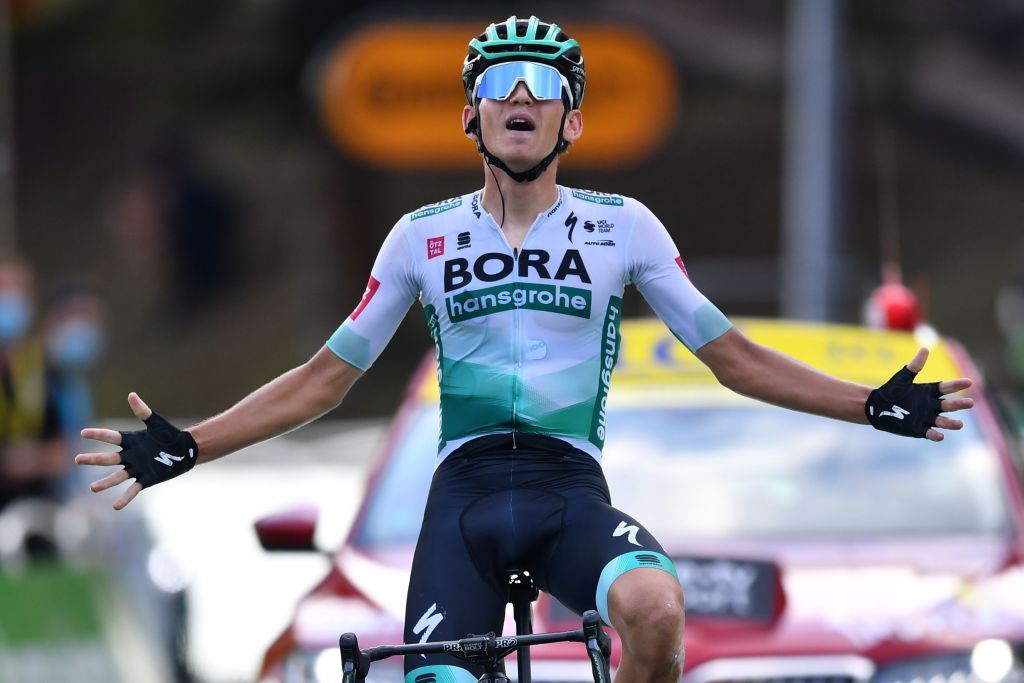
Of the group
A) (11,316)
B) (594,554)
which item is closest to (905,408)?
(594,554)

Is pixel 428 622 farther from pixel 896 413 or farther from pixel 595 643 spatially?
pixel 896 413

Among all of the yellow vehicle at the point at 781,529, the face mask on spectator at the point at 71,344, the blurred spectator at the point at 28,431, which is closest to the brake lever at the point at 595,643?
the yellow vehicle at the point at 781,529

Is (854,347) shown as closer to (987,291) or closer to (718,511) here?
(718,511)

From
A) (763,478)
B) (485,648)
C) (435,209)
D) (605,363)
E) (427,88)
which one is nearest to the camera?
(485,648)

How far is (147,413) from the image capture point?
16.5 ft

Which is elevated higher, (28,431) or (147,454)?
(28,431)

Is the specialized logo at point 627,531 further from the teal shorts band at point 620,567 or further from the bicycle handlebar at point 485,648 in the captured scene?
the bicycle handlebar at point 485,648

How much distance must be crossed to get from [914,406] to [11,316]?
10474mm

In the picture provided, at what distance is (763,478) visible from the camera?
709 cm

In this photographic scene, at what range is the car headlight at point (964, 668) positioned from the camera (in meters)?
5.83

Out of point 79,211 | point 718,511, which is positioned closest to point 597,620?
point 718,511

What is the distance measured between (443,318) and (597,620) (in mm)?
921

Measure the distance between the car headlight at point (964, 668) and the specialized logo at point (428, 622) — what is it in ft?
5.08

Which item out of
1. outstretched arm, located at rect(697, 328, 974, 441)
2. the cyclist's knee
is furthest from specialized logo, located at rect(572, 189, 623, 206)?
the cyclist's knee
